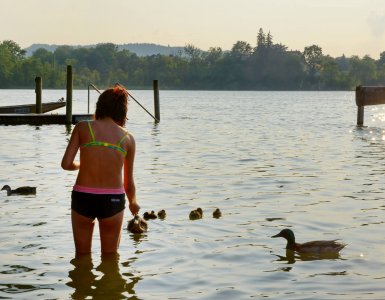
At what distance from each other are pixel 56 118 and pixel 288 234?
30695 mm

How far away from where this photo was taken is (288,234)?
11.9 meters

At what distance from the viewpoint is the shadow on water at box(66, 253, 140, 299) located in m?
9.24

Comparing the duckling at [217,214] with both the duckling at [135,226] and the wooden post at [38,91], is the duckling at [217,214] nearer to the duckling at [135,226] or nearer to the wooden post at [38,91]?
the duckling at [135,226]

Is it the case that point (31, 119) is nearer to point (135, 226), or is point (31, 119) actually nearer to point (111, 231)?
point (135, 226)

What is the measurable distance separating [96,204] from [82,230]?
18.9 inches

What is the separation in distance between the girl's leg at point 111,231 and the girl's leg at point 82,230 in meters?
0.13

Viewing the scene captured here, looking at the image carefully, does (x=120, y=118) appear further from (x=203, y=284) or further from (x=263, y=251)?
(x=263, y=251)

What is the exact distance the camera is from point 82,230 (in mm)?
8875

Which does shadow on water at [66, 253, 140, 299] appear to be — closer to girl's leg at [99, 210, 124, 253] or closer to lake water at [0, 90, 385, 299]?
lake water at [0, 90, 385, 299]

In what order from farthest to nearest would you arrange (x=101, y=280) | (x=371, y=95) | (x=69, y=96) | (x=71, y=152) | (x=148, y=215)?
1. (x=371, y=95)
2. (x=69, y=96)
3. (x=148, y=215)
4. (x=101, y=280)
5. (x=71, y=152)

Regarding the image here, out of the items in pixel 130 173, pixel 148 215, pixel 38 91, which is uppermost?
pixel 130 173

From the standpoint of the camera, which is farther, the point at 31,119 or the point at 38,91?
the point at 38,91

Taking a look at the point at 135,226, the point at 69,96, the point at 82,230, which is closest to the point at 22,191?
the point at 135,226

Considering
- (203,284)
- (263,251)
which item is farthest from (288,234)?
(203,284)
